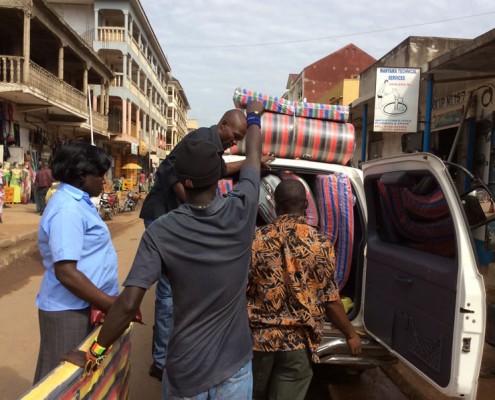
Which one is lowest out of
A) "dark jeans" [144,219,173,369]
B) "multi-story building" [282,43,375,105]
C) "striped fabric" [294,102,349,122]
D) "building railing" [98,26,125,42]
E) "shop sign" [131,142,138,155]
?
"dark jeans" [144,219,173,369]

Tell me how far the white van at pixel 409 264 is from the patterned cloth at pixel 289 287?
0.63 metres

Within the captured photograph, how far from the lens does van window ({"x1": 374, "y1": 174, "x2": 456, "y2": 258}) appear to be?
277 cm

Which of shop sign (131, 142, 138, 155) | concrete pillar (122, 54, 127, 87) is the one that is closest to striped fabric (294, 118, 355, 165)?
shop sign (131, 142, 138, 155)

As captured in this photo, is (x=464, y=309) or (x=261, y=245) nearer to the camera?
(x=464, y=309)

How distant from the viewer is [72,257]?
6.45 feet

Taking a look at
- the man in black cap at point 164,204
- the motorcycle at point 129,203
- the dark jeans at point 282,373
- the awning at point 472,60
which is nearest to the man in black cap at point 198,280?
the dark jeans at point 282,373

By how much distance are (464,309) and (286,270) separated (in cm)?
89

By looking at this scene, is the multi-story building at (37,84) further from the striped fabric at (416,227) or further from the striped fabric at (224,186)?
the striped fabric at (416,227)

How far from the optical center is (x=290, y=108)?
13.0 ft

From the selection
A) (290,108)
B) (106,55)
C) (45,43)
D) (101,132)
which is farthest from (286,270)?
(106,55)

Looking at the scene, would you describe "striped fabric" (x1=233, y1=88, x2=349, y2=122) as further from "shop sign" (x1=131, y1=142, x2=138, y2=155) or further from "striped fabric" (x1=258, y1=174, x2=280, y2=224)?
"shop sign" (x1=131, y1=142, x2=138, y2=155)

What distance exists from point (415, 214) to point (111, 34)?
29.1 m

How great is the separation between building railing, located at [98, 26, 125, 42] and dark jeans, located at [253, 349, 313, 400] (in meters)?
29.2

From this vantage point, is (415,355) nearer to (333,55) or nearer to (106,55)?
(106,55)
